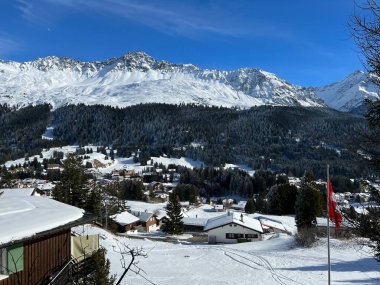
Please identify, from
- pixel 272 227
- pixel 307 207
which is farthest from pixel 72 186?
pixel 272 227

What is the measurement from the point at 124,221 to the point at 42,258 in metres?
55.8

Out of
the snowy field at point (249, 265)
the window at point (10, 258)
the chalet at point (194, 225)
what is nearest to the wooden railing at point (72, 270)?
the window at point (10, 258)

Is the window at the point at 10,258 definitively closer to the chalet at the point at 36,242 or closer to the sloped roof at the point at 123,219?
the chalet at the point at 36,242

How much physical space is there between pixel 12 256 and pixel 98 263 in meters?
4.57

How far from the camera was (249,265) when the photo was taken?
32750 millimetres

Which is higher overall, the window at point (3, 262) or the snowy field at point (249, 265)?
the window at point (3, 262)

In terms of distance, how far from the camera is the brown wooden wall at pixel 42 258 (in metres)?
10.2

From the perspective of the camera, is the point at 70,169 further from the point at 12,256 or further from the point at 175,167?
the point at 175,167

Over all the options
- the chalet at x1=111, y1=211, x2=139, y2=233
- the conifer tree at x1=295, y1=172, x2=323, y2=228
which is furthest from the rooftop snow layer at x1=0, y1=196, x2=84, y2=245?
the chalet at x1=111, y1=211, x2=139, y2=233

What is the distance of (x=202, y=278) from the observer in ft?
91.8

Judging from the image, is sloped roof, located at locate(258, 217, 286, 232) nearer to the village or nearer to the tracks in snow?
the village

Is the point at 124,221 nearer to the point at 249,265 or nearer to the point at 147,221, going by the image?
the point at 147,221

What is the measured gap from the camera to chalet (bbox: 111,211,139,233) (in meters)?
65.0

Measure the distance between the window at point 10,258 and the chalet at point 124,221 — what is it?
5495 centimetres
